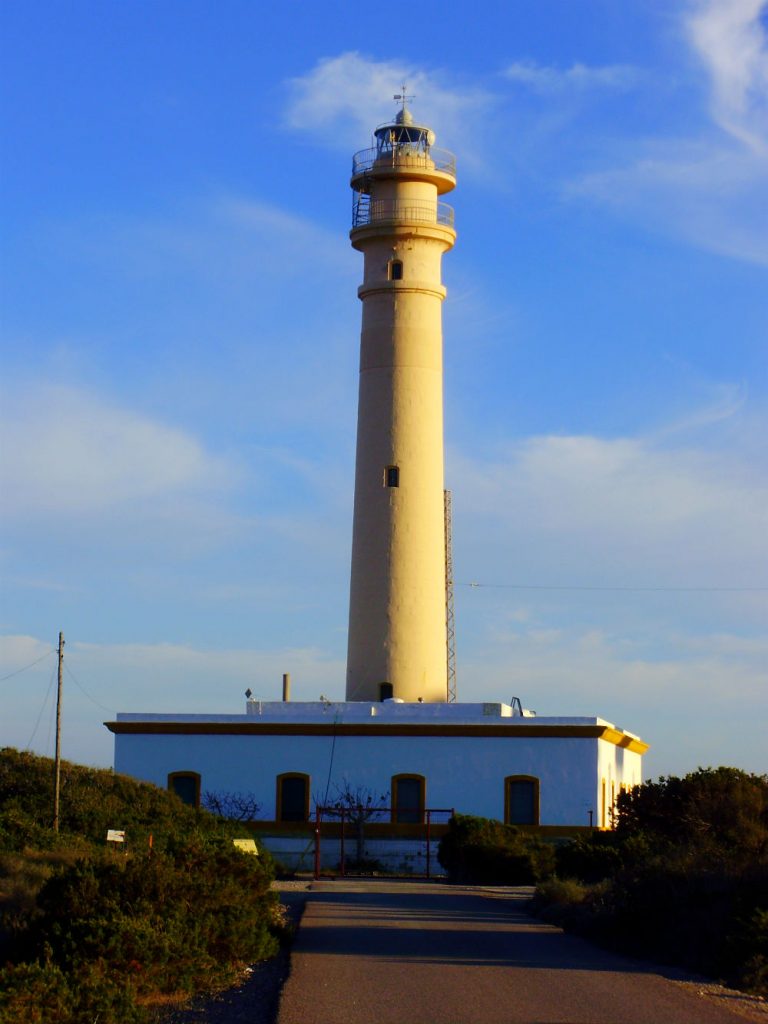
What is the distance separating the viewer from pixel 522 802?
35719 mm

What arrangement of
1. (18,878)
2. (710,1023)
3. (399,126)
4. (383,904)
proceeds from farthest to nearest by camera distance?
(399,126) < (383,904) < (18,878) < (710,1023)

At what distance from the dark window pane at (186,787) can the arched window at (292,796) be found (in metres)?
2.10

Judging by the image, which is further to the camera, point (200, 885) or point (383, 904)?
point (383, 904)

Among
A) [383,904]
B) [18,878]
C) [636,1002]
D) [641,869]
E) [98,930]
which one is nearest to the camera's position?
[636,1002]

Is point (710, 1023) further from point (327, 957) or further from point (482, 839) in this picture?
point (482, 839)

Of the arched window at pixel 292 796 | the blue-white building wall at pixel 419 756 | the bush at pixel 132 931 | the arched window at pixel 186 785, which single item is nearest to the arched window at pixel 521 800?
the blue-white building wall at pixel 419 756

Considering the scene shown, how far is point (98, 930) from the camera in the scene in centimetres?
1365

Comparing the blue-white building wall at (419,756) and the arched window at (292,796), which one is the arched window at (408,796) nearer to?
the blue-white building wall at (419,756)

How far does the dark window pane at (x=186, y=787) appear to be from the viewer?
36562 millimetres

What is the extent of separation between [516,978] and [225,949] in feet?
10.2

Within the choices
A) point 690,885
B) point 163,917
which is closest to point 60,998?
point 163,917

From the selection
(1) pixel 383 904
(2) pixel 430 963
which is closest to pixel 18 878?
(1) pixel 383 904

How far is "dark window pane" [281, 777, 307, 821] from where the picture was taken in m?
36.1

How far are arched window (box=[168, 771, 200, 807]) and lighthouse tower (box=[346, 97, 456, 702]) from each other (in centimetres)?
432
